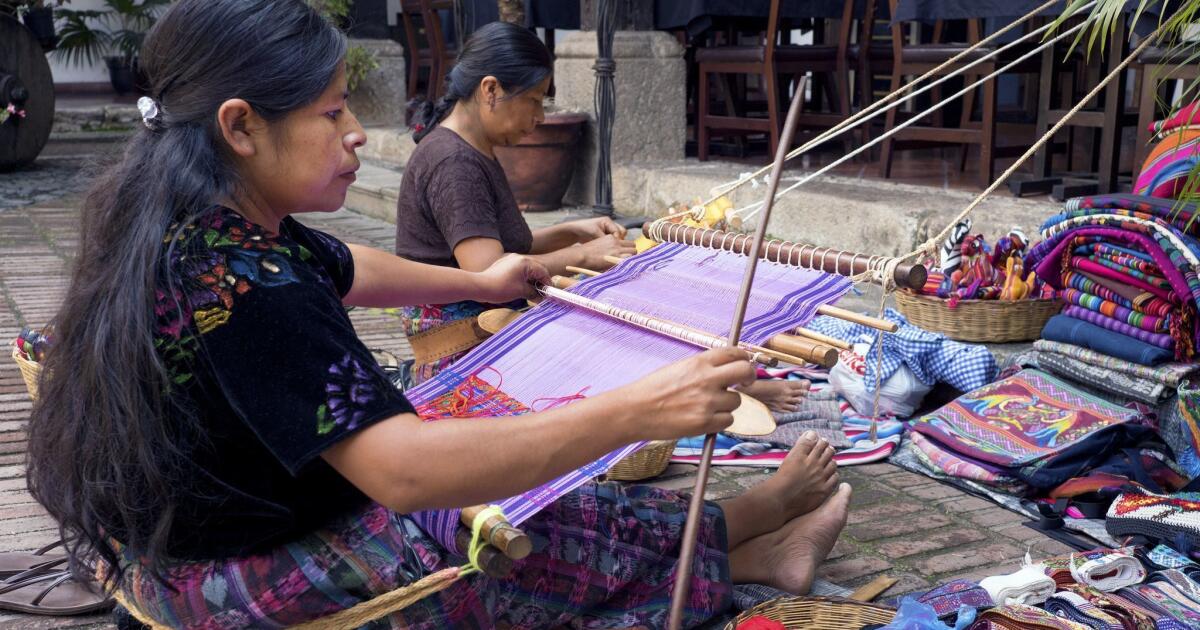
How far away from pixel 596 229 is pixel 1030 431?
133cm

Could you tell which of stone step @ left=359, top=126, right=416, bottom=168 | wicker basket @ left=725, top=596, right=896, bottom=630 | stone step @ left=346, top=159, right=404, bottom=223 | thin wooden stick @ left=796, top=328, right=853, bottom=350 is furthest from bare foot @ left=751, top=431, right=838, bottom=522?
stone step @ left=359, top=126, right=416, bottom=168

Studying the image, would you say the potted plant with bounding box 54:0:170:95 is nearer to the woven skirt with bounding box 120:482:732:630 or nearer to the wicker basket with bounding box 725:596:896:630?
the woven skirt with bounding box 120:482:732:630

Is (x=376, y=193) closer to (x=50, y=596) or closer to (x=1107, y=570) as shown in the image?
(x=50, y=596)

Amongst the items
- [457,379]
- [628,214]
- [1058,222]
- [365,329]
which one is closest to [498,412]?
[457,379]

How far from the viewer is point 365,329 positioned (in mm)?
4801

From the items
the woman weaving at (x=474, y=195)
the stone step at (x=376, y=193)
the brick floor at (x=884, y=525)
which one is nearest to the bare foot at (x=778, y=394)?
the woman weaving at (x=474, y=195)

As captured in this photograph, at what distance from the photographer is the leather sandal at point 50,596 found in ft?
7.71

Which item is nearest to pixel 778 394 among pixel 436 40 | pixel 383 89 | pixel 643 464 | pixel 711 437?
pixel 643 464

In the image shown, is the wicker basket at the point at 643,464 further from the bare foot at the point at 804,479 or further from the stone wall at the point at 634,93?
the stone wall at the point at 634,93

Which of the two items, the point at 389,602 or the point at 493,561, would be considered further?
the point at 389,602

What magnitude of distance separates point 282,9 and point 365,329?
333 centimetres

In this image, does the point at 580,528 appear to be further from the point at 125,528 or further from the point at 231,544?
the point at 125,528

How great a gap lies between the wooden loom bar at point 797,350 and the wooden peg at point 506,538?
53cm

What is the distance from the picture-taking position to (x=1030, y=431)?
10.3ft
